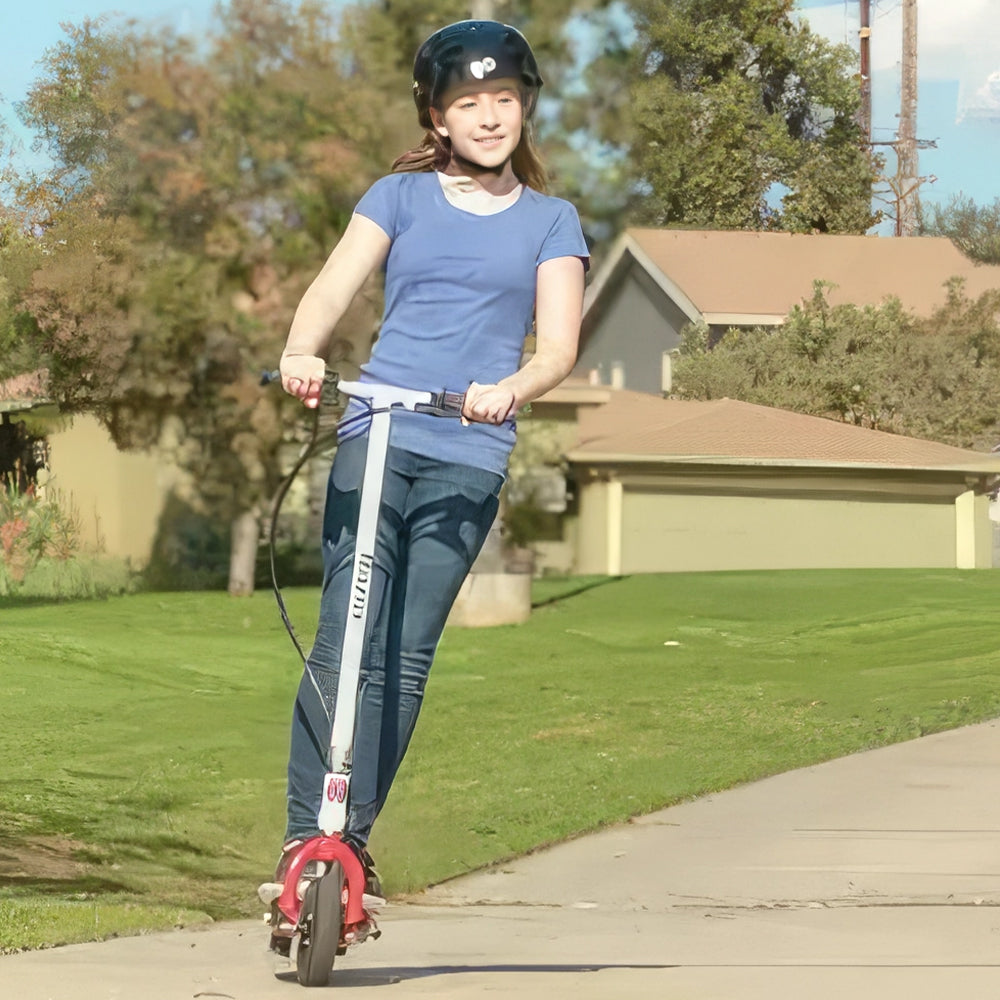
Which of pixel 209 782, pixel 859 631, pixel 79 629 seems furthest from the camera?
pixel 79 629

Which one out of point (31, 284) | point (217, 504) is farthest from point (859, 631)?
point (31, 284)

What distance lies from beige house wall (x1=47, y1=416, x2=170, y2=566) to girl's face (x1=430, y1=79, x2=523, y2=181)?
892 inches

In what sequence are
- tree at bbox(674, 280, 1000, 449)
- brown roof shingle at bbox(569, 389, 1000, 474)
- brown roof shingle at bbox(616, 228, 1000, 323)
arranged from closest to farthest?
1. tree at bbox(674, 280, 1000, 449)
2. brown roof shingle at bbox(616, 228, 1000, 323)
3. brown roof shingle at bbox(569, 389, 1000, 474)

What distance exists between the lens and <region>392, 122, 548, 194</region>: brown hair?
423 cm

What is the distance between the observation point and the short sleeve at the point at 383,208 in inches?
162

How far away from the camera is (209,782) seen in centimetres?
1170

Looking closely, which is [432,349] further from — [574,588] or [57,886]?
[574,588]

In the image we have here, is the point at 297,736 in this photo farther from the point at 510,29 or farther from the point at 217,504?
the point at 217,504

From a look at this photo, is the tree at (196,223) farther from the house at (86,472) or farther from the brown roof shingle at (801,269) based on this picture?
the brown roof shingle at (801,269)

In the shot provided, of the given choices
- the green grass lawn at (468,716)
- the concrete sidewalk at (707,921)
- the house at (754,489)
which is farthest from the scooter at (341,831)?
the house at (754,489)

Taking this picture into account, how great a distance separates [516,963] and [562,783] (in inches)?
211

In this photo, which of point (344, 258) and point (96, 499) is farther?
point (96, 499)

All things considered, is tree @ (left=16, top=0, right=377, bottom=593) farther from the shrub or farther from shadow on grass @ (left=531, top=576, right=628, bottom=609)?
shadow on grass @ (left=531, top=576, right=628, bottom=609)

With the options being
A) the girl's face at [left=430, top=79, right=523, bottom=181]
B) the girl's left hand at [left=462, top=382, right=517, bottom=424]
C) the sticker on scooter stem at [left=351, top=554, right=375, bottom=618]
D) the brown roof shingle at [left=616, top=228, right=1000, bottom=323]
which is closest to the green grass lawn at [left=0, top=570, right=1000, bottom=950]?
the sticker on scooter stem at [left=351, top=554, right=375, bottom=618]
